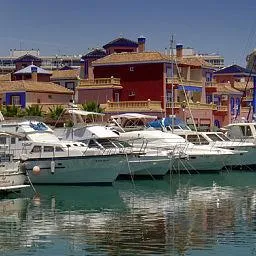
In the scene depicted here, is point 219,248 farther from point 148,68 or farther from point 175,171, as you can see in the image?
point 148,68

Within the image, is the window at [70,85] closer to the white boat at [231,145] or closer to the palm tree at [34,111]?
the palm tree at [34,111]

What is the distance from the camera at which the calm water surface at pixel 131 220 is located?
2291 cm

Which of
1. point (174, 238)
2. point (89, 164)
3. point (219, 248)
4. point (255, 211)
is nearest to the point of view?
point (219, 248)

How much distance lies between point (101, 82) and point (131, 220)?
145 feet

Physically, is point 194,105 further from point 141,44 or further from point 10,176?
point 10,176

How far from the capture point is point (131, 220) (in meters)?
28.4

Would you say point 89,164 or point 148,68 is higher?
point 148,68

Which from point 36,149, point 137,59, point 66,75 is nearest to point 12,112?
point 137,59

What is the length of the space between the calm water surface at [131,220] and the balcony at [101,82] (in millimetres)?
29604

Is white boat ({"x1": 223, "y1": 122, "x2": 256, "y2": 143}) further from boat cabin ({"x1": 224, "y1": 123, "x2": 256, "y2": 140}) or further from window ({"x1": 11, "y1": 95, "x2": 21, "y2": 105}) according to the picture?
window ({"x1": 11, "y1": 95, "x2": 21, "y2": 105})

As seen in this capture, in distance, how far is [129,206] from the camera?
3294 cm

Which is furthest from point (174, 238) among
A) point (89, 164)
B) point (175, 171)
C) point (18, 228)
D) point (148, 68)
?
point (148, 68)

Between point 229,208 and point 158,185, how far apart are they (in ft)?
34.4

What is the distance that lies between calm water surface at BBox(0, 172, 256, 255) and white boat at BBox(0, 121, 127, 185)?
630 millimetres
